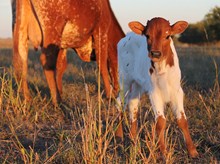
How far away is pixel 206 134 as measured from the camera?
5305mm

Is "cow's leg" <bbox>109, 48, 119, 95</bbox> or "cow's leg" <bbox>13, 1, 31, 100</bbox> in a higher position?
"cow's leg" <bbox>13, 1, 31, 100</bbox>

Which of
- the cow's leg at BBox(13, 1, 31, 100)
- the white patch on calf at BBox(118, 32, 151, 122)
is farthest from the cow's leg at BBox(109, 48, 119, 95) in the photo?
the white patch on calf at BBox(118, 32, 151, 122)

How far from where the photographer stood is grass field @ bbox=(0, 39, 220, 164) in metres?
3.95

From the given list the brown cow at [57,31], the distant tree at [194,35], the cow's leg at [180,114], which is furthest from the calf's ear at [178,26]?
the distant tree at [194,35]

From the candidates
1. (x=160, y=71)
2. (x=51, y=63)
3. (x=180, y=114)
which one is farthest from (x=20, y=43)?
(x=180, y=114)

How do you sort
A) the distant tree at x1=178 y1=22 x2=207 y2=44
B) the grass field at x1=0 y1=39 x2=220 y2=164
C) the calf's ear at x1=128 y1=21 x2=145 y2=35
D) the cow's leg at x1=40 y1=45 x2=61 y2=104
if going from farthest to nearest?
the distant tree at x1=178 y1=22 x2=207 y2=44 → the cow's leg at x1=40 y1=45 x2=61 y2=104 → the calf's ear at x1=128 y1=21 x2=145 y2=35 → the grass field at x1=0 y1=39 x2=220 y2=164

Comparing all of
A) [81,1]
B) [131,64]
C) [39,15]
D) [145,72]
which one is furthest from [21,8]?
[145,72]

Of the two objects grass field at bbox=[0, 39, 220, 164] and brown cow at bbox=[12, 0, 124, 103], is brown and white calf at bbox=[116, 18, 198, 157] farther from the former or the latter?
brown cow at bbox=[12, 0, 124, 103]

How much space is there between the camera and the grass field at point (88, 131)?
13.0 feet

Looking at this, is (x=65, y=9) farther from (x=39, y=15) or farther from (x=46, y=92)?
(x=46, y=92)

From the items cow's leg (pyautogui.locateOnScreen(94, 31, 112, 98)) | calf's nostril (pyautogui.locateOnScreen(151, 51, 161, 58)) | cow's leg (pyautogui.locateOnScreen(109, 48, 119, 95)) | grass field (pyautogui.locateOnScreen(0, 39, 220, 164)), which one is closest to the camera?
grass field (pyautogui.locateOnScreen(0, 39, 220, 164))

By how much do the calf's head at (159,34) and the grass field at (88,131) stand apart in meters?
0.58

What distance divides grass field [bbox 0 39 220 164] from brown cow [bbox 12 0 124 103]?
0.54 metres

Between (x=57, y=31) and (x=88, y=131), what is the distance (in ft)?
12.8
